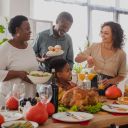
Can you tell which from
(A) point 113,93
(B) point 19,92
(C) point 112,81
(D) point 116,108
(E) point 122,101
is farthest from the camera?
(C) point 112,81

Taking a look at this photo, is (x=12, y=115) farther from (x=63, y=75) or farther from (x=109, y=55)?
(x=109, y=55)

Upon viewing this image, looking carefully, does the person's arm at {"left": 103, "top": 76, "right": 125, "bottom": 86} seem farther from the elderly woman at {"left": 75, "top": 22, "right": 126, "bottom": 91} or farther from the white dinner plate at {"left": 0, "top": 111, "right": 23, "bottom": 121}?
the white dinner plate at {"left": 0, "top": 111, "right": 23, "bottom": 121}

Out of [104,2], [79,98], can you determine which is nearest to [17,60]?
[79,98]

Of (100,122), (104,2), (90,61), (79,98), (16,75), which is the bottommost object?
(100,122)

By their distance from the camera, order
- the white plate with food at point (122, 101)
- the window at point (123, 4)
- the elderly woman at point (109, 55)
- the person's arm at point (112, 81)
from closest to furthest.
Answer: the white plate with food at point (122, 101) < the person's arm at point (112, 81) < the elderly woman at point (109, 55) < the window at point (123, 4)

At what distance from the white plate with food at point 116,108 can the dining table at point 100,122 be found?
24mm

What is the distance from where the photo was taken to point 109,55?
118 inches

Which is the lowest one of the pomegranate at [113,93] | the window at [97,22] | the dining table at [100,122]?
the dining table at [100,122]

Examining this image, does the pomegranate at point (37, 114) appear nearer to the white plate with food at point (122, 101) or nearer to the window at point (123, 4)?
the white plate with food at point (122, 101)

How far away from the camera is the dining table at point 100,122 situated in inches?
65.4

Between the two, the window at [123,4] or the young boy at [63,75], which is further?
the window at [123,4]

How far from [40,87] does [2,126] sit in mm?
417

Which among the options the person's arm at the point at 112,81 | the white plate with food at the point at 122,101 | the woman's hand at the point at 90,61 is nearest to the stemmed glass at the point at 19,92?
the white plate with food at the point at 122,101

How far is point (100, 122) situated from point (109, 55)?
135cm
